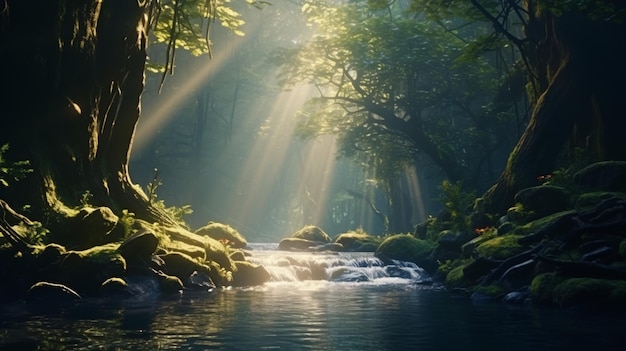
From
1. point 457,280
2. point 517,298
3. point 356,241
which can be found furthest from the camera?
point 356,241

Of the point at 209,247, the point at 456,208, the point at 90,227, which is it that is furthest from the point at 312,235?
the point at 90,227

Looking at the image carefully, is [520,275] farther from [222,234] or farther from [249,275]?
[222,234]

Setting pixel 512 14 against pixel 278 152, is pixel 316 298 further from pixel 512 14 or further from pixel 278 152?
pixel 278 152

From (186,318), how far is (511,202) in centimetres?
1282

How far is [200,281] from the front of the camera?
15492 mm

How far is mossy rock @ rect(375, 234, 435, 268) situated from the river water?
30.8 feet

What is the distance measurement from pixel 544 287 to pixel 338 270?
10.8 meters

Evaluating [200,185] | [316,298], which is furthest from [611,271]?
[200,185]

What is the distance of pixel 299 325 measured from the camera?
30.7 feet

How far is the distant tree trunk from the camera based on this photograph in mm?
18828

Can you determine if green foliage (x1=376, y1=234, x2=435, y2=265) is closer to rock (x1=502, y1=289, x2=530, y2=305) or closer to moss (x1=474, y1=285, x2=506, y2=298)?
moss (x1=474, y1=285, x2=506, y2=298)

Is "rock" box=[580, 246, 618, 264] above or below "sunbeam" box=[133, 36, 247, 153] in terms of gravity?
below

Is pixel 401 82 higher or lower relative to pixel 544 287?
higher

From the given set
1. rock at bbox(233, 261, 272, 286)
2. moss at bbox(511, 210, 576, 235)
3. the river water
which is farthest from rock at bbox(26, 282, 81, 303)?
moss at bbox(511, 210, 576, 235)
